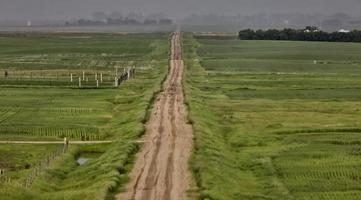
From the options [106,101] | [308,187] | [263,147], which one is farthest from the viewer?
[106,101]

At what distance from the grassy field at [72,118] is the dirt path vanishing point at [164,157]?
1023mm

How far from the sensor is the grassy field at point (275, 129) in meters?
37.5

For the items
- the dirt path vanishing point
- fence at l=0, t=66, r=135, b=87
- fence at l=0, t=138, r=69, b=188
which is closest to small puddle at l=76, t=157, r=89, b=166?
fence at l=0, t=138, r=69, b=188

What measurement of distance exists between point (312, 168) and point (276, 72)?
63872 millimetres

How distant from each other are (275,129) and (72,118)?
1806 centimetres

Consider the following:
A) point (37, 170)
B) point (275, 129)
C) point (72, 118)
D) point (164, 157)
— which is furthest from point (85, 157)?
point (275, 129)

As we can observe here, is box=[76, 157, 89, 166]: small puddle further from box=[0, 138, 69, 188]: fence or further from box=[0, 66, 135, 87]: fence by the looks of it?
box=[0, 66, 135, 87]: fence

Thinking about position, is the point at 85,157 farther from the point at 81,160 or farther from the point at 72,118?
the point at 72,118

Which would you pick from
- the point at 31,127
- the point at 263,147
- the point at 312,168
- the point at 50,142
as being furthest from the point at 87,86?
the point at 312,168

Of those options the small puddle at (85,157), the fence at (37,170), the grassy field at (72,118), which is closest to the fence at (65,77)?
the grassy field at (72,118)

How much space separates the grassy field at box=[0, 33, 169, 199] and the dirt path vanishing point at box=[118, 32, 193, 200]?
102 cm

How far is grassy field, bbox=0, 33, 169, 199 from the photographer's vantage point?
125ft

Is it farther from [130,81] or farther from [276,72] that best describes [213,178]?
[276,72]

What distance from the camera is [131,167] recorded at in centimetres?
4122
